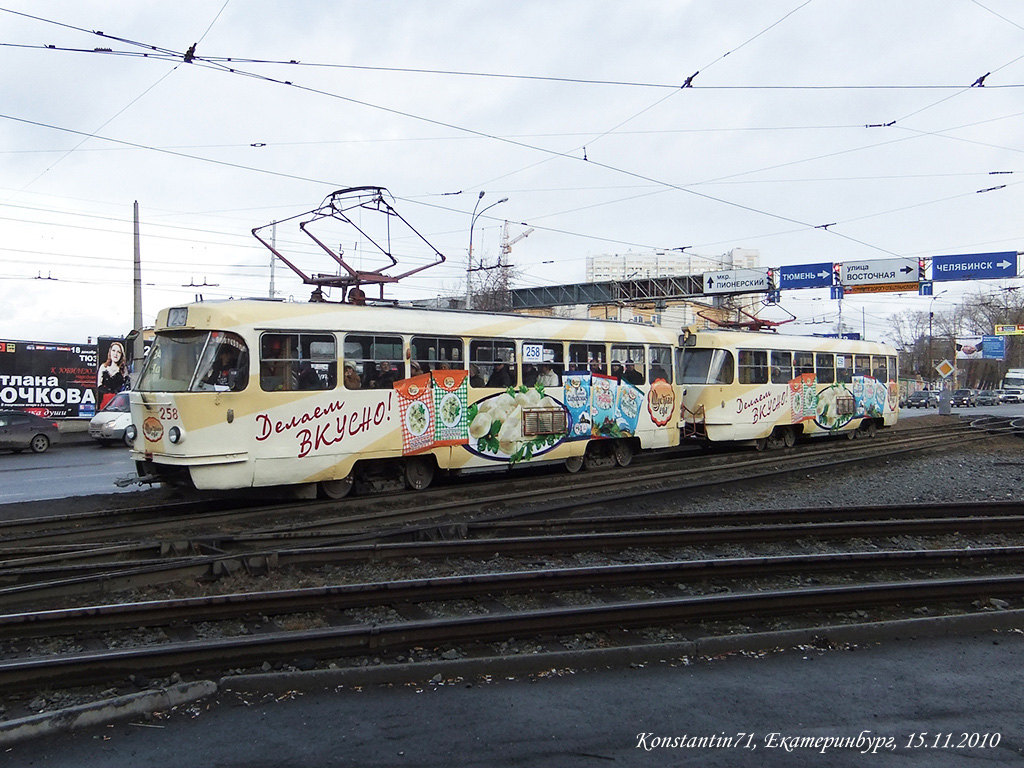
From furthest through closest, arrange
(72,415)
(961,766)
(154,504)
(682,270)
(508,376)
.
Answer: (682,270), (72,415), (508,376), (154,504), (961,766)

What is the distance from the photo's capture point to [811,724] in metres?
4.37

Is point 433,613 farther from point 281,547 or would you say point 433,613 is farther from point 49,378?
point 49,378

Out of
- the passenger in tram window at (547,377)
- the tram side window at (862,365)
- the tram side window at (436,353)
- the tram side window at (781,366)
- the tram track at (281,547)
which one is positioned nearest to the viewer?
the tram track at (281,547)

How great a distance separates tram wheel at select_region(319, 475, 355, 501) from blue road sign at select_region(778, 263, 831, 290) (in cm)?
2721

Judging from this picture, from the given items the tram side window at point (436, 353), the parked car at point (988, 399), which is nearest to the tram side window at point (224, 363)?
the tram side window at point (436, 353)

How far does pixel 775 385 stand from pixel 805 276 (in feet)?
54.7

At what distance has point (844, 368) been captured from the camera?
71.1 feet

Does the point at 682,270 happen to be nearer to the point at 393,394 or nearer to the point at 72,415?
the point at 72,415

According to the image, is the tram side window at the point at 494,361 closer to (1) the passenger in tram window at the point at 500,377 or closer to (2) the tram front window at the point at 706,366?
(1) the passenger in tram window at the point at 500,377

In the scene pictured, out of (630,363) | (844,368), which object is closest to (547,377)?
(630,363)

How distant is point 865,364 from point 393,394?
16476mm

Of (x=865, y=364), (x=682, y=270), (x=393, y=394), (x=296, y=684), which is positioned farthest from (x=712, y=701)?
(x=682, y=270)

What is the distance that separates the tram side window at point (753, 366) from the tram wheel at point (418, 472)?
28.8 ft

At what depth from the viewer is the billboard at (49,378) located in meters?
25.8
